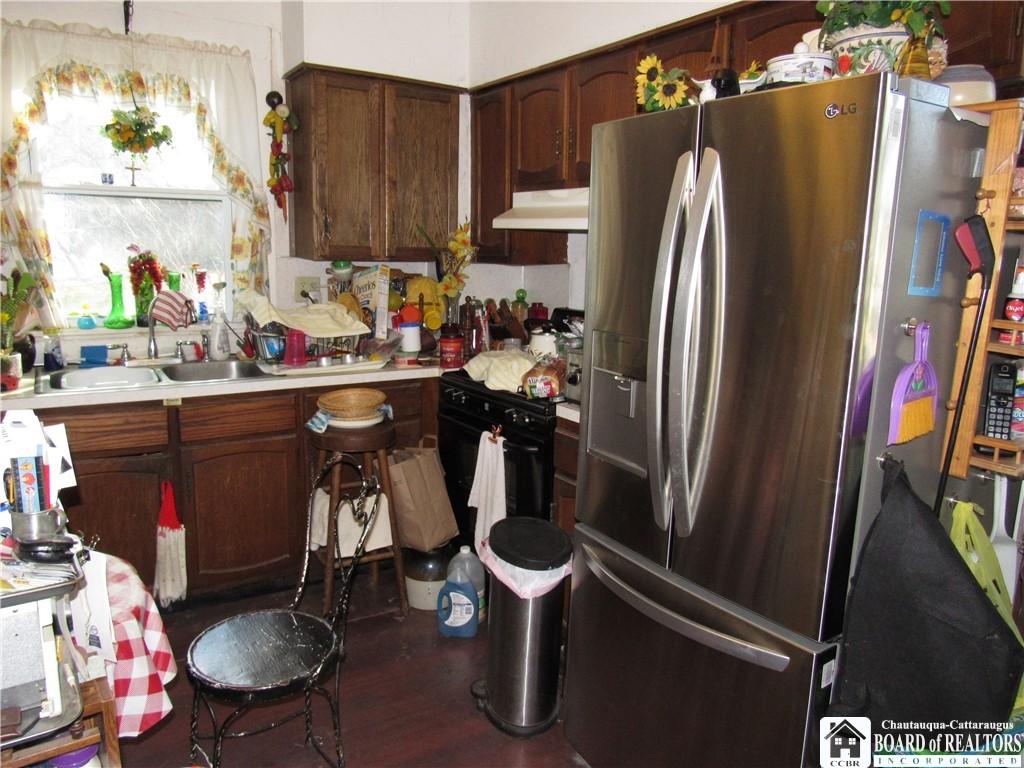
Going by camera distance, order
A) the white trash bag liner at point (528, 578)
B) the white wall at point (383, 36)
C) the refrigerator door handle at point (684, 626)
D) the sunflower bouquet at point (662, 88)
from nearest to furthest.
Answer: the refrigerator door handle at point (684, 626) < the sunflower bouquet at point (662, 88) < the white trash bag liner at point (528, 578) < the white wall at point (383, 36)

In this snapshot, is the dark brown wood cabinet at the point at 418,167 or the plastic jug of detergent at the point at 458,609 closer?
the plastic jug of detergent at the point at 458,609

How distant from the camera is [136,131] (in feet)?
9.82

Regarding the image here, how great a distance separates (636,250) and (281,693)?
1.30m

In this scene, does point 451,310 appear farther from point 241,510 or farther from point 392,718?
point 392,718

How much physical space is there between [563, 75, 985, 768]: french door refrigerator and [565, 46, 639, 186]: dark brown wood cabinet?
85 centimetres

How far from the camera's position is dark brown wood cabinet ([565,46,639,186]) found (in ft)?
8.36

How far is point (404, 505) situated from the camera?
2803mm

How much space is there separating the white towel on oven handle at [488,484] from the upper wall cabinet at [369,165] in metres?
1.17

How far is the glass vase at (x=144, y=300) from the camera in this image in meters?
3.12

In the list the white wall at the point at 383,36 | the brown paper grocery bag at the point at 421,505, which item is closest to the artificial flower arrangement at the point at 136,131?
the white wall at the point at 383,36

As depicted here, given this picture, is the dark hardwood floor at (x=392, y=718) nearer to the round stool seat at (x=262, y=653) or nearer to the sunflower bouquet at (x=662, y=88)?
the round stool seat at (x=262, y=653)

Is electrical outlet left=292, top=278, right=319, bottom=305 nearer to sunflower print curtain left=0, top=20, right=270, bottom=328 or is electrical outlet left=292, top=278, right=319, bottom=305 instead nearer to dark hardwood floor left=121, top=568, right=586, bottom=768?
sunflower print curtain left=0, top=20, right=270, bottom=328

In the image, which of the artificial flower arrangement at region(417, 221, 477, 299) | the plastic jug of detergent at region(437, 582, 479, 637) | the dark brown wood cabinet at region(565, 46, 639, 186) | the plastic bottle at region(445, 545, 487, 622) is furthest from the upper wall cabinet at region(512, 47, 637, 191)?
the plastic jug of detergent at region(437, 582, 479, 637)

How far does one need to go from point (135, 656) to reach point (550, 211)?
1.85 metres
